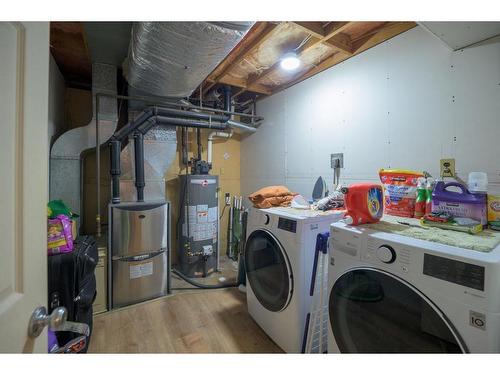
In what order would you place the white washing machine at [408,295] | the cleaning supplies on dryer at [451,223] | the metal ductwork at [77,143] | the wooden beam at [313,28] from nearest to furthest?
the white washing machine at [408,295] → the cleaning supplies on dryer at [451,223] → the wooden beam at [313,28] → the metal ductwork at [77,143]

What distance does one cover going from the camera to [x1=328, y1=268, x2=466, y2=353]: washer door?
0.77m

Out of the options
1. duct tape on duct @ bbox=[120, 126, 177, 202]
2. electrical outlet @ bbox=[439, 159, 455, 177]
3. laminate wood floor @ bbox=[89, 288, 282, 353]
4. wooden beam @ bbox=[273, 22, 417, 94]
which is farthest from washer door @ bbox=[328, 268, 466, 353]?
duct tape on duct @ bbox=[120, 126, 177, 202]

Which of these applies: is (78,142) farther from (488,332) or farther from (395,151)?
(488,332)

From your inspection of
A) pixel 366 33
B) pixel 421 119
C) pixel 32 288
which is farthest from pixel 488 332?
pixel 366 33

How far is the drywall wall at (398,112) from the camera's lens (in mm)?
1341

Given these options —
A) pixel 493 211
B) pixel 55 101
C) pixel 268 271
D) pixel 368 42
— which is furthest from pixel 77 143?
pixel 493 211

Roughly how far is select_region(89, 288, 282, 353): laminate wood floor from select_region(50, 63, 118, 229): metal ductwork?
1.24 meters

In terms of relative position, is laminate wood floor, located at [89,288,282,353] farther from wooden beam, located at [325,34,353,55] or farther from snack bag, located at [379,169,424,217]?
wooden beam, located at [325,34,353,55]

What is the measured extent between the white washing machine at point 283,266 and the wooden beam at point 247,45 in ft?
4.49

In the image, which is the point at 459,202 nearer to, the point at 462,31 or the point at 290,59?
the point at 462,31

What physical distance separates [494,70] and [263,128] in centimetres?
A: 227

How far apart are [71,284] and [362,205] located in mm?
1821

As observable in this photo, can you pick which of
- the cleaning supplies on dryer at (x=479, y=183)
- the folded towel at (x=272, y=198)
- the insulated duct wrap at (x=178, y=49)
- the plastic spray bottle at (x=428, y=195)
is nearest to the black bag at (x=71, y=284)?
the folded towel at (x=272, y=198)

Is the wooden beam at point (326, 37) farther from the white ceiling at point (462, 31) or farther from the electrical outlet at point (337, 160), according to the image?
the electrical outlet at point (337, 160)
